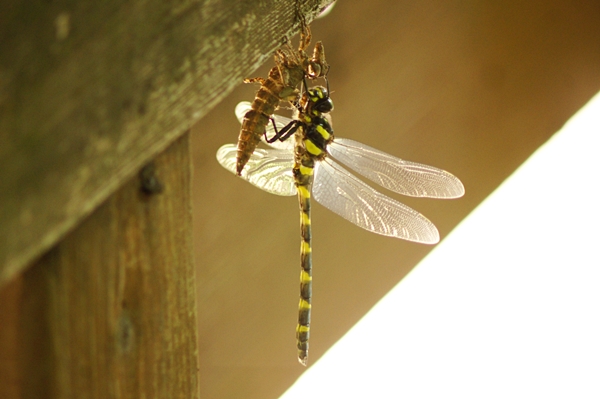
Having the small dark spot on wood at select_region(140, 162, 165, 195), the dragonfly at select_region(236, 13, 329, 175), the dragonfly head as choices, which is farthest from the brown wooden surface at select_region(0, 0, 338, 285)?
the dragonfly head

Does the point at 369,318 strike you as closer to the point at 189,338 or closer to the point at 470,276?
the point at 470,276

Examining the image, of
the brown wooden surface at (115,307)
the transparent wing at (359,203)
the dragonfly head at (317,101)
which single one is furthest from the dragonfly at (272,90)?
the brown wooden surface at (115,307)

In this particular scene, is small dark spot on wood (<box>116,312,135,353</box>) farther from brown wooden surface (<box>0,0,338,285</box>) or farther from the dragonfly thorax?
the dragonfly thorax

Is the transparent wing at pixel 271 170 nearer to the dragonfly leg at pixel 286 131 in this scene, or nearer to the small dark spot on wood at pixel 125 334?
the dragonfly leg at pixel 286 131

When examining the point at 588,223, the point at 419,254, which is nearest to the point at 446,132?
the point at 419,254

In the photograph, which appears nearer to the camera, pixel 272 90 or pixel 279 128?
pixel 272 90

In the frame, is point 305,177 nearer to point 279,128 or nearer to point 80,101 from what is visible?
point 279,128

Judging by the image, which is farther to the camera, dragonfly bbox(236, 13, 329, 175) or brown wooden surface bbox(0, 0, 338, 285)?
dragonfly bbox(236, 13, 329, 175)

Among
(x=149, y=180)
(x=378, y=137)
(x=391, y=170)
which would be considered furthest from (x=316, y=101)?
(x=149, y=180)
